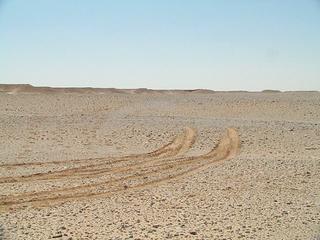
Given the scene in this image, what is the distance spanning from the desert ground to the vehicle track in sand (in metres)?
0.02

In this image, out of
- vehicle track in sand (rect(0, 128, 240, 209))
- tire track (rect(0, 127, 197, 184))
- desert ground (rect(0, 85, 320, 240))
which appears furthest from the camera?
tire track (rect(0, 127, 197, 184))

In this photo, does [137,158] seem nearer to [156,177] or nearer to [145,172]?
[145,172]

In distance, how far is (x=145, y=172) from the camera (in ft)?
39.6

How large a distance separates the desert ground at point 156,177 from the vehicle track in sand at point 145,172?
0.9 inches

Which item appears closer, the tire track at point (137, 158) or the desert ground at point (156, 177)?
the desert ground at point (156, 177)

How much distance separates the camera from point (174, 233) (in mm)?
7016

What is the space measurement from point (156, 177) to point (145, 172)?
75cm

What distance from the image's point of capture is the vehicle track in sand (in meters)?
9.21

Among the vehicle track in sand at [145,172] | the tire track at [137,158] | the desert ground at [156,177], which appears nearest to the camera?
the desert ground at [156,177]

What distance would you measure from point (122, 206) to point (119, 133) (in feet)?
36.1

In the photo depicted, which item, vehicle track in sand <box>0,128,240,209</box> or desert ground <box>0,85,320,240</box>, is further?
vehicle track in sand <box>0,128,240,209</box>

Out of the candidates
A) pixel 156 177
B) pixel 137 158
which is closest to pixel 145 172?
pixel 156 177

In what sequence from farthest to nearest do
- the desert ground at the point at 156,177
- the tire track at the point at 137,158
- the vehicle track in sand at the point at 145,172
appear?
the tire track at the point at 137,158 < the vehicle track in sand at the point at 145,172 < the desert ground at the point at 156,177

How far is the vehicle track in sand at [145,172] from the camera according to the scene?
9206mm
